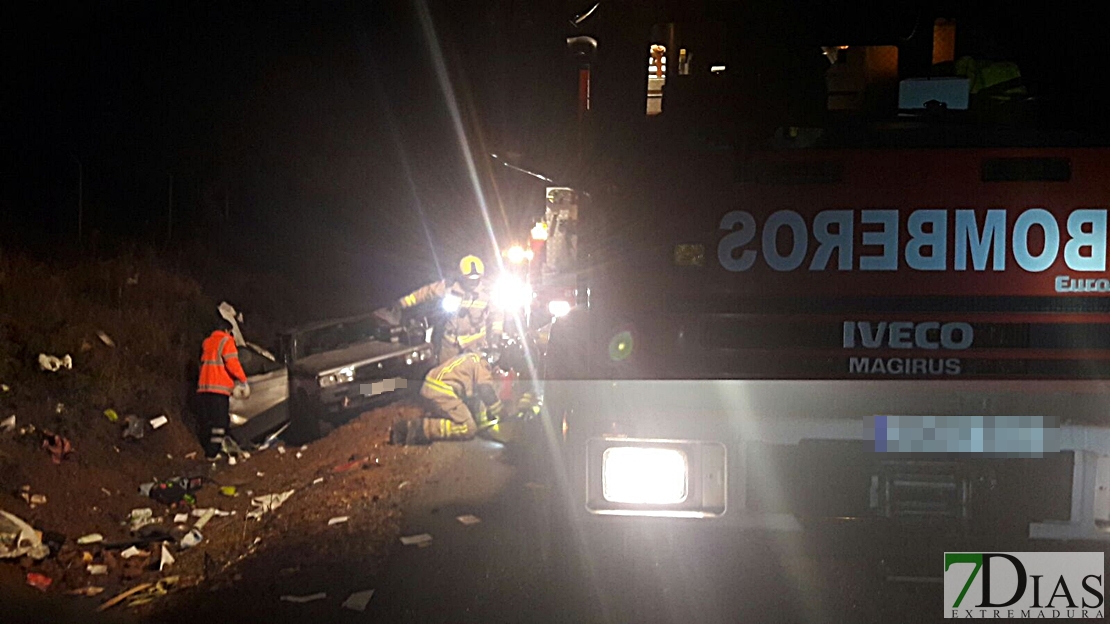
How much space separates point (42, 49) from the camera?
13.4m

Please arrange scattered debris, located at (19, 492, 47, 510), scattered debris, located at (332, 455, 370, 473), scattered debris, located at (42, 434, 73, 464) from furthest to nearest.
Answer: scattered debris, located at (332, 455, 370, 473)
scattered debris, located at (42, 434, 73, 464)
scattered debris, located at (19, 492, 47, 510)

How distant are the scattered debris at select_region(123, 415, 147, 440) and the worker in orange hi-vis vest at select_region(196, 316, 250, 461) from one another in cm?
51

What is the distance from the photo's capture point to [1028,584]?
3.02 metres

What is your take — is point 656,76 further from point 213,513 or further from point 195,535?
point 213,513

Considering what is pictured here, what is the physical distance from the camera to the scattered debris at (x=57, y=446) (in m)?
5.98

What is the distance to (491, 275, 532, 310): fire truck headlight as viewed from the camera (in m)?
10.3

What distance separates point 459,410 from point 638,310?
4.77 meters

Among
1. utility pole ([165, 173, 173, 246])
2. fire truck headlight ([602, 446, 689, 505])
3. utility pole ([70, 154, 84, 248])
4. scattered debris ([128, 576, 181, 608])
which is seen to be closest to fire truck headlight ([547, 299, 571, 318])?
fire truck headlight ([602, 446, 689, 505])

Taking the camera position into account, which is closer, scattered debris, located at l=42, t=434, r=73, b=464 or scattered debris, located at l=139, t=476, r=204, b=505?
scattered debris, located at l=139, t=476, r=204, b=505

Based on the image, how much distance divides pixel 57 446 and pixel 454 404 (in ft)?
10.5

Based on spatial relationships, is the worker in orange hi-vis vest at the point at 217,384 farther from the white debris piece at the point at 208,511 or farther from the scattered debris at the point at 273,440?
the white debris piece at the point at 208,511

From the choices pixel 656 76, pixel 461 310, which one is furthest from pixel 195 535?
pixel 461 310

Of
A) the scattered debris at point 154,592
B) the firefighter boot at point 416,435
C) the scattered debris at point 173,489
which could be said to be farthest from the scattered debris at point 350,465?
the scattered debris at point 154,592

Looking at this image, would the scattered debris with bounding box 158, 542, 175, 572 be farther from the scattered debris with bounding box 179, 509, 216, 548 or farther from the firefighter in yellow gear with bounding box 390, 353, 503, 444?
the firefighter in yellow gear with bounding box 390, 353, 503, 444
